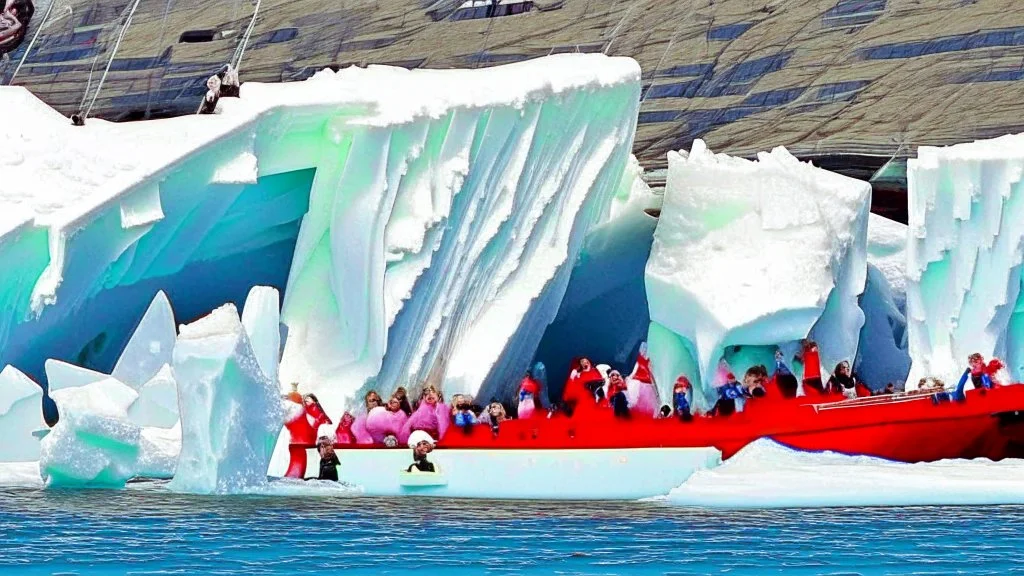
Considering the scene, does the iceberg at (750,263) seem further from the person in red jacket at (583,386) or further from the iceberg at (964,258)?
the person in red jacket at (583,386)

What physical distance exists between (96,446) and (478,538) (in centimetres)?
534

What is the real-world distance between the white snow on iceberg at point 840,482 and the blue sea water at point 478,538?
0.45m

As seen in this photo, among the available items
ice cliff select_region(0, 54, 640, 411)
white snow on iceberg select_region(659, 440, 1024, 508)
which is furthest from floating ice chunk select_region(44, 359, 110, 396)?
white snow on iceberg select_region(659, 440, 1024, 508)

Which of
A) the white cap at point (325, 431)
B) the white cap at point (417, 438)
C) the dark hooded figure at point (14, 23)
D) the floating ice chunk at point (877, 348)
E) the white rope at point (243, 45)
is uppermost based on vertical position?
the dark hooded figure at point (14, 23)

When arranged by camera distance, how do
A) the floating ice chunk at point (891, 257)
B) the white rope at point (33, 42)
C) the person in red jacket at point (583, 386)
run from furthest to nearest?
1. the white rope at point (33, 42)
2. the floating ice chunk at point (891, 257)
3. the person in red jacket at point (583, 386)

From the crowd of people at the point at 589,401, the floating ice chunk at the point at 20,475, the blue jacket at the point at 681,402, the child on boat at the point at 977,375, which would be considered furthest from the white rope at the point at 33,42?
the child on boat at the point at 977,375

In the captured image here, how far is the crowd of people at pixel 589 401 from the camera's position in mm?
19094

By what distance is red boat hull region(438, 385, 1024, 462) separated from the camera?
18.5 metres

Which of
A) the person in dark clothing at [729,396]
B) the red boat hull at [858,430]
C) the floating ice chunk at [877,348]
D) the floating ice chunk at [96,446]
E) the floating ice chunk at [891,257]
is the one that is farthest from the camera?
the floating ice chunk at [891,257]

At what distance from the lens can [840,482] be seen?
16.6m

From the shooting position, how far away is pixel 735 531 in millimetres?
14008

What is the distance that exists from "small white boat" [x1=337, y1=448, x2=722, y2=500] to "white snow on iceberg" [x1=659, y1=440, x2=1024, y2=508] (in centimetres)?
38

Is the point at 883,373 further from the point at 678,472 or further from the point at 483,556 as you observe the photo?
the point at 483,556

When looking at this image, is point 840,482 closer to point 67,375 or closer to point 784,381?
point 784,381
